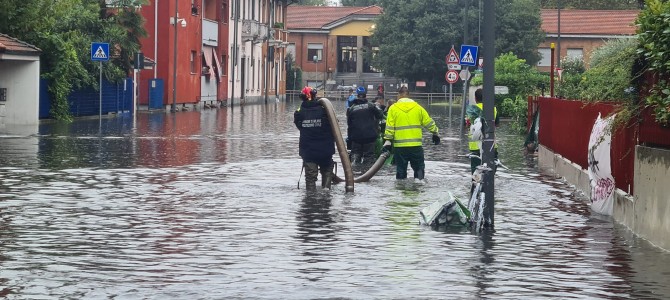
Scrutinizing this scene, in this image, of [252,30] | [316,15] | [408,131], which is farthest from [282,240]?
[316,15]

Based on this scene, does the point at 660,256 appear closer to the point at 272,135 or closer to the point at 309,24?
the point at 272,135

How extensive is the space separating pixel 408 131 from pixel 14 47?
66.1 ft

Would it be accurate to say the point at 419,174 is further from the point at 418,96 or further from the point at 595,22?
the point at 595,22

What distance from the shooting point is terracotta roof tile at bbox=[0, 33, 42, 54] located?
1480 inches

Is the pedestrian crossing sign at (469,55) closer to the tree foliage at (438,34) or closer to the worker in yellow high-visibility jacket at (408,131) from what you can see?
the worker in yellow high-visibility jacket at (408,131)

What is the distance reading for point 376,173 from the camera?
75.7 ft

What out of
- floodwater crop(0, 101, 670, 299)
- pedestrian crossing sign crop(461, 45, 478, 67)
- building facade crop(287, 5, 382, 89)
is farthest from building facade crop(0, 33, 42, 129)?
building facade crop(287, 5, 382, 89)

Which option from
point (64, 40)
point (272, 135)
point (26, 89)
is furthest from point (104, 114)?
point (272, 135)

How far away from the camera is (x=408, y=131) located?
69.4ft

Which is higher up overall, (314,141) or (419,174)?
(314,141)

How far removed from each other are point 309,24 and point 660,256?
11389cm

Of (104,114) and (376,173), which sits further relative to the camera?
(104,114)

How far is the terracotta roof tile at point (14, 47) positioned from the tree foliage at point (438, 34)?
59.7 m

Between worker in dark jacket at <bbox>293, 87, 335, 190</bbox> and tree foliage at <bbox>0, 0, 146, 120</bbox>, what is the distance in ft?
80.2
